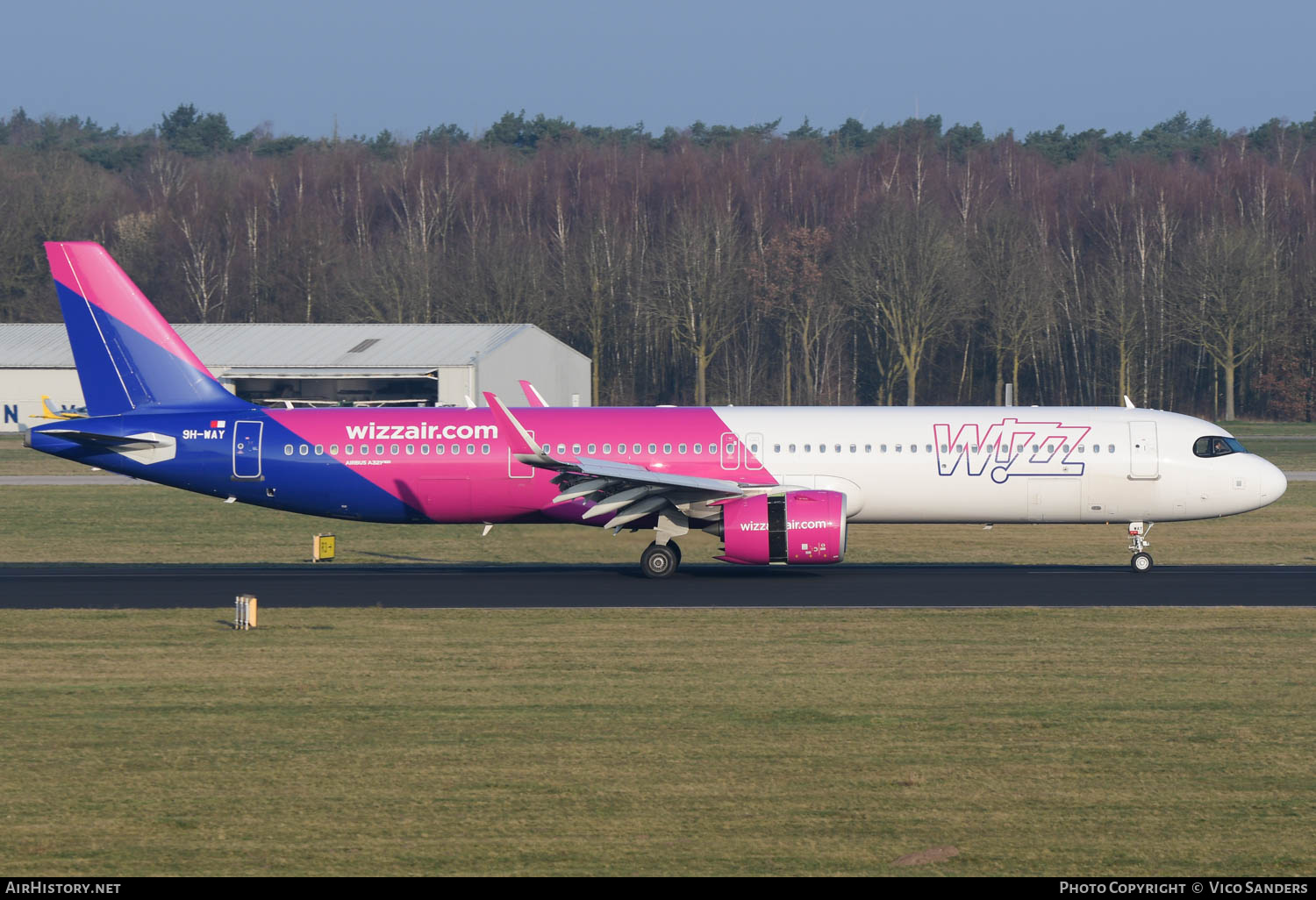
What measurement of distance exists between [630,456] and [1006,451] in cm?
857

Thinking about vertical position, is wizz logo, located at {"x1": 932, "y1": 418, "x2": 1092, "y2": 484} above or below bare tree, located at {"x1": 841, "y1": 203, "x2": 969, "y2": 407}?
below

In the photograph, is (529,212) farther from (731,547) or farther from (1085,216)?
Result: (731,547)

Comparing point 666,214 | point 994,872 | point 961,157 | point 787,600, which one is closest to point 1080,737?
point 994,872

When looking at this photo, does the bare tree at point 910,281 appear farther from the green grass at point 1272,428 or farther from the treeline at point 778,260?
the green grass at point 1272,428

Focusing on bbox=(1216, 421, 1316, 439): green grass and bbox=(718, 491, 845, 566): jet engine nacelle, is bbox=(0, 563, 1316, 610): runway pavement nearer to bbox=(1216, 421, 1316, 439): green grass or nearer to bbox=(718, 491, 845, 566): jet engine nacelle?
bbox=(718, 491, 845, 566): jet engine nacelle

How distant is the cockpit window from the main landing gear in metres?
2.16

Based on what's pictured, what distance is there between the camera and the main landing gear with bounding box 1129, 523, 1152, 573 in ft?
105

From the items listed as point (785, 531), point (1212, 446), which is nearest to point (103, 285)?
point (785, 531)

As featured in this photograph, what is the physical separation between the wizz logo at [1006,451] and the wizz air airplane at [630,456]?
0.04 m

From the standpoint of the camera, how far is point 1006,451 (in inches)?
1252

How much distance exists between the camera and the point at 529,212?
139 m

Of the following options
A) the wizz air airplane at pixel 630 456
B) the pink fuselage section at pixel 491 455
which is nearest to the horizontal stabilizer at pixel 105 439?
the wizz air airplane at pixel 630 456

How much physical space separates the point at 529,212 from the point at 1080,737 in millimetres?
127178

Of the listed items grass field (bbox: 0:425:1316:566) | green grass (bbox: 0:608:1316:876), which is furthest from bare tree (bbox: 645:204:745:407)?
green grass (bbox: 0:608:1316:876)
